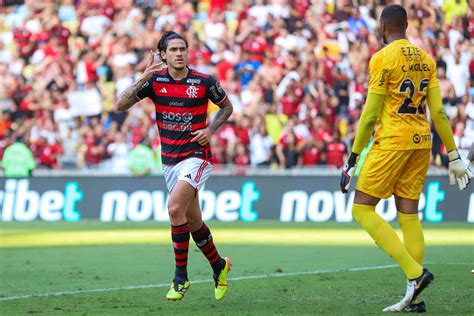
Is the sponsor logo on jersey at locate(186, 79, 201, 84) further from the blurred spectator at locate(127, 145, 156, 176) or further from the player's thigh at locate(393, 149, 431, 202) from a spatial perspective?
the blurred spectator at locate(127, 145, 156, 176)

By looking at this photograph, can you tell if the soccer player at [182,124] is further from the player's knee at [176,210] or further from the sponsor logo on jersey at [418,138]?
the sponsor logo on jersey at [418,138]

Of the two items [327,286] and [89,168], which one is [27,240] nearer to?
[89,168]

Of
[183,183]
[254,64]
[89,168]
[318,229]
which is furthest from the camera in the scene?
[254,64]

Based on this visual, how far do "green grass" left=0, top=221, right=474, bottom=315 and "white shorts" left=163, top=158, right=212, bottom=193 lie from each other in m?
1.09

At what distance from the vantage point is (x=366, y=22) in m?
24.6

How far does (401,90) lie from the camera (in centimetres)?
858

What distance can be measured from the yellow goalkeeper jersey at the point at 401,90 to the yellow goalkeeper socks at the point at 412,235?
2.10 ft

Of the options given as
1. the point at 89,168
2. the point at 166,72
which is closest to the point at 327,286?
the point at 166,72

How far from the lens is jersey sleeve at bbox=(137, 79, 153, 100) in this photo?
9625 mm

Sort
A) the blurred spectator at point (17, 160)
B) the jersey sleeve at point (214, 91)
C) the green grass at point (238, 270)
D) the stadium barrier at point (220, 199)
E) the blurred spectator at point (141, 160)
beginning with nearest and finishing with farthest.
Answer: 1. the green grass at point (238, 270)
2. the jersey sleeve at point (214, 91)
3. the stadium barrier at point (220, 199)
4. the blurred spectator at point (141, 160)
5. the blurred spectator at point (17, 160)

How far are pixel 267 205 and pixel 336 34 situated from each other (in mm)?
5327

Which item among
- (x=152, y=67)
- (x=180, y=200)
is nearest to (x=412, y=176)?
(x=180, y=200)

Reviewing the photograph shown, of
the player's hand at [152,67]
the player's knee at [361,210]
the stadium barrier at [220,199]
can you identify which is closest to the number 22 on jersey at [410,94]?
the player's knee at [361,210]

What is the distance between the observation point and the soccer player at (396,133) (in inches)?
334
